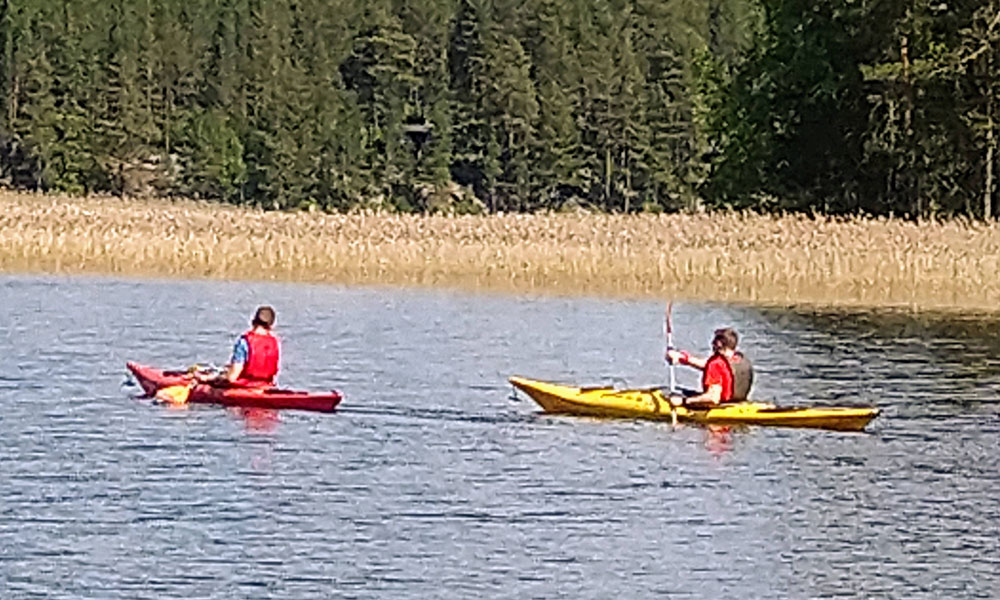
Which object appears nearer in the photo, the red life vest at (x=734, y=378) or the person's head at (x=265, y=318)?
the red life vest at (x=734, y=378)

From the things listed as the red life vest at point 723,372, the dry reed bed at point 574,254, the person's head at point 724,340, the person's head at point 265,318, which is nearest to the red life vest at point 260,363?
the person's head at point 265,318

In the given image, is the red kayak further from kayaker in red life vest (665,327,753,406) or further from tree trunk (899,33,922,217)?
tree trunk (899,33,922,217)

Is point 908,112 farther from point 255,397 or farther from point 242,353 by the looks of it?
point 255,397

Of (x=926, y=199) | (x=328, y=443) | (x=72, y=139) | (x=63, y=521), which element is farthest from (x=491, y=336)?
(x=72, y=139)

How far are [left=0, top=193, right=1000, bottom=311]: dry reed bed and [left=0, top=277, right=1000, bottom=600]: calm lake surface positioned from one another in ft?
14.9

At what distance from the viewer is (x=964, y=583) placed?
14.6m

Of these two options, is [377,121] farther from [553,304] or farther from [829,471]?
[829,471]

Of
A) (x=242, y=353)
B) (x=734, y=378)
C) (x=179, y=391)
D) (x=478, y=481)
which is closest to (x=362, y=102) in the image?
(x=179, y=391)

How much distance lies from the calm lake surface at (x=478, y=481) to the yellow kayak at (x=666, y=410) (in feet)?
0.43

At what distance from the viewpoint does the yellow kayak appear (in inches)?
836

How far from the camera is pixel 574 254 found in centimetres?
3678

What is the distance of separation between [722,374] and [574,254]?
15583mm

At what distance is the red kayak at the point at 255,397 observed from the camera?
71.4 feet

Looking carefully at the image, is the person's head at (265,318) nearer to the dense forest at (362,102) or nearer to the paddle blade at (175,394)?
the paddle blade at (175,394)
